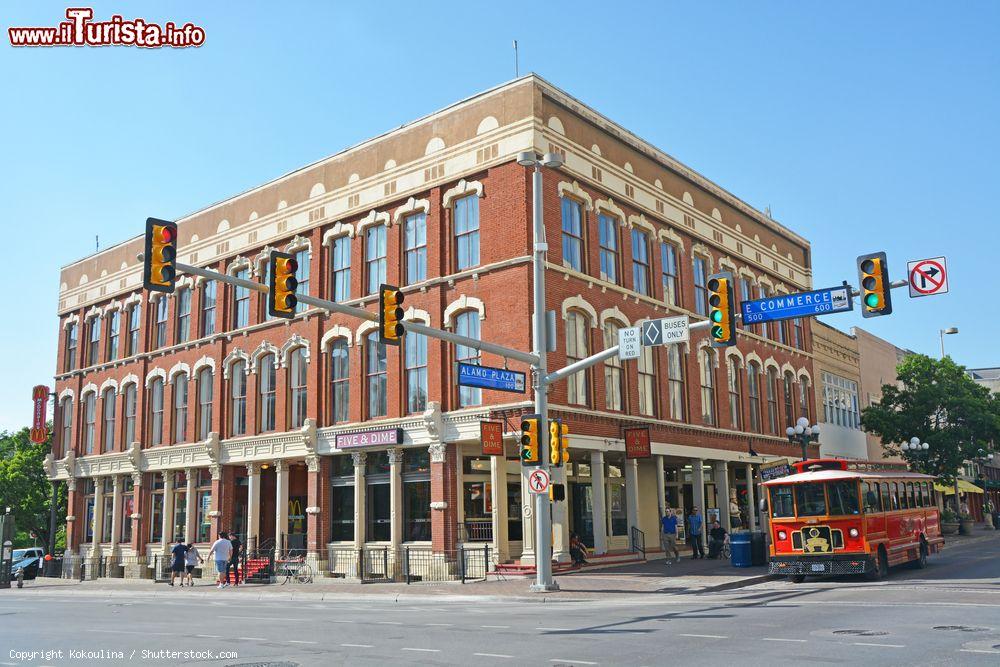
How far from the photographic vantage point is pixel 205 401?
39125mm

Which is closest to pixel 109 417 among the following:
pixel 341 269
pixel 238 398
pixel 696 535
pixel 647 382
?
pixel 238 398

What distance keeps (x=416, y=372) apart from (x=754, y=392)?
17.7 metres

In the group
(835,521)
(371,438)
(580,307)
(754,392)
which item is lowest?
(835,521)

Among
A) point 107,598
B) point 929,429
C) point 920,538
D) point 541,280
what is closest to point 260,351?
point 107,598

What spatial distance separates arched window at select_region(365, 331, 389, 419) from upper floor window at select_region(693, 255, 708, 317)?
1347cm

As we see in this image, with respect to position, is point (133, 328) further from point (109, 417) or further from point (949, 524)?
point (949, 524)

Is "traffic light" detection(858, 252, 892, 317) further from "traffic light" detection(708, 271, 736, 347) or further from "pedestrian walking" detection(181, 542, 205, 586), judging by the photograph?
"pedestrian walking" detection(181, 542, 205, 586)

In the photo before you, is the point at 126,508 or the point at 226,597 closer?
the point at 226,597

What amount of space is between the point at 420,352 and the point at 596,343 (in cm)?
595

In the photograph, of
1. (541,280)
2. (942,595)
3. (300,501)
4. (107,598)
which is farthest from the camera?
(300,501)

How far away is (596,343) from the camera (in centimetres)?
3047

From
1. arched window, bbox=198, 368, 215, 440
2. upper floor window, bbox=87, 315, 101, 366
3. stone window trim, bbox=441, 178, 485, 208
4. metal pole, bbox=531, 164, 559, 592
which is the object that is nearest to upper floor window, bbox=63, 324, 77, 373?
upper floor window, bbox=87, 315, 101, 366

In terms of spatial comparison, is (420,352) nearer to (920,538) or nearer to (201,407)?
(201,407)

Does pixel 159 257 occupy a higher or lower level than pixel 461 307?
lower
